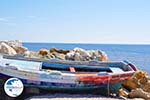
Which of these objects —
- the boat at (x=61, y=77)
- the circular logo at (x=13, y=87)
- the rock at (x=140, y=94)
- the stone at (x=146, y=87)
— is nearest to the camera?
the circular logo at (x=13, y=87)

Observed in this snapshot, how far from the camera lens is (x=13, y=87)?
9055 millimetres

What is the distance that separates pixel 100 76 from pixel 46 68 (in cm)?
239

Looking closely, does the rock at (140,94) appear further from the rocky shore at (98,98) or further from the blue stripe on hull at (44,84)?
the blue stripe on hull at (44,84)

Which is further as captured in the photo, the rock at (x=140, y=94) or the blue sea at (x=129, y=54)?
the blue sea at (x=129, y=54)

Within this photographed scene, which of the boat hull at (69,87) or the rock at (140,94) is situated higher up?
the boat hull at (69,87)

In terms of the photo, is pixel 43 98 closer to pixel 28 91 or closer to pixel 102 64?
pixel 28 91

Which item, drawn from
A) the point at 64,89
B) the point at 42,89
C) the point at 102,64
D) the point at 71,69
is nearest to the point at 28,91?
the point at 42,89

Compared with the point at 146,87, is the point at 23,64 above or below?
above

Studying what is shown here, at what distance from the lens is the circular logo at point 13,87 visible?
8945 millimetres

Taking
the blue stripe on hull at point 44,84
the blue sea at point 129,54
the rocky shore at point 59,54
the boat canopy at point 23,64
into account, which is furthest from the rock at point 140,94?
the blue sea at point 129,54

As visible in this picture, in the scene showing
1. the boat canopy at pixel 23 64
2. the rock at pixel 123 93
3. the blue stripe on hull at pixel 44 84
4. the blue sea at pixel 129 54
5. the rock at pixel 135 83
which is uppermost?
the boat canopy at pixel 23 64

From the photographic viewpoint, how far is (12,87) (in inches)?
354

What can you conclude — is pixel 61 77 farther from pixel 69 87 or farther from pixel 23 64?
pixel 23 64

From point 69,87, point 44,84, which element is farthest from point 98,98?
point 44,84
